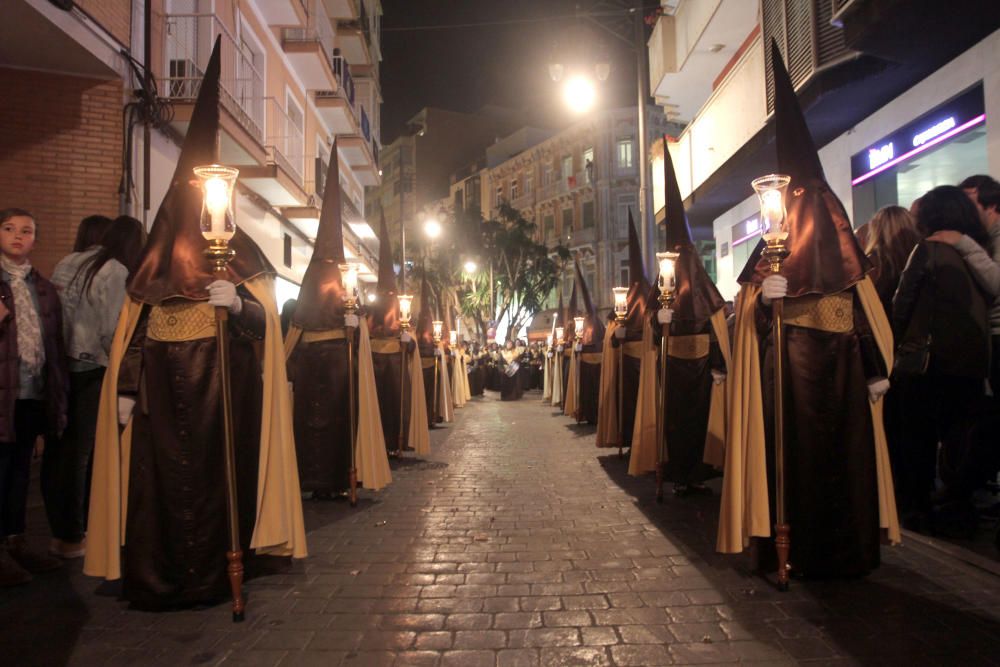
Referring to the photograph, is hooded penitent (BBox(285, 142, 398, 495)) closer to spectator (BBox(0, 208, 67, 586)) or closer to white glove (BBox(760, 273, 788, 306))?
spectator (BBox(0, 208, 67, 586))

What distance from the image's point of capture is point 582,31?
1247 centimetres

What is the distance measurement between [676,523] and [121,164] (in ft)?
30.2

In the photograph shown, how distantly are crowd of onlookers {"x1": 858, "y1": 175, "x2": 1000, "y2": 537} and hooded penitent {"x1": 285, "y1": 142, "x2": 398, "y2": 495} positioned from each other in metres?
4.68

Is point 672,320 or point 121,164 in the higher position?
point 121,164

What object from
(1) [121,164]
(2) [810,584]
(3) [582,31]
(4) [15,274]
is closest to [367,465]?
(4) [15,274]

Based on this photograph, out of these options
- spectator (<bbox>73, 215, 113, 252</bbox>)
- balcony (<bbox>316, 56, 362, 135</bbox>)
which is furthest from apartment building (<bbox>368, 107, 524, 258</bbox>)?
spectator (<bbox>73, 215, 113, 252</bbox>)

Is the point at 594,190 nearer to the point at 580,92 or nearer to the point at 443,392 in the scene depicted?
the point at 443,392

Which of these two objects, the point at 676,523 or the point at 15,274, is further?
the point at 676,523

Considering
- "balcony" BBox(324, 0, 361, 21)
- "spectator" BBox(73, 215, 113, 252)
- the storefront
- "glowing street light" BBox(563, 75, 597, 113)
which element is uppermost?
"balcony" BBox(324, 0, 361, 21)

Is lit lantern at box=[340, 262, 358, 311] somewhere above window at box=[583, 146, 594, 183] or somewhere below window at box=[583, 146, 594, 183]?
below

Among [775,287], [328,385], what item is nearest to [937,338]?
[775,287]

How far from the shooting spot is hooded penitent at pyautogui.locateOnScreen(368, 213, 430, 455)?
32.5ft

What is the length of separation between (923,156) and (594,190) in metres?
38.8

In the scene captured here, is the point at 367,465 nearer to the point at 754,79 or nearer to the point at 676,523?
the point at 676,523
